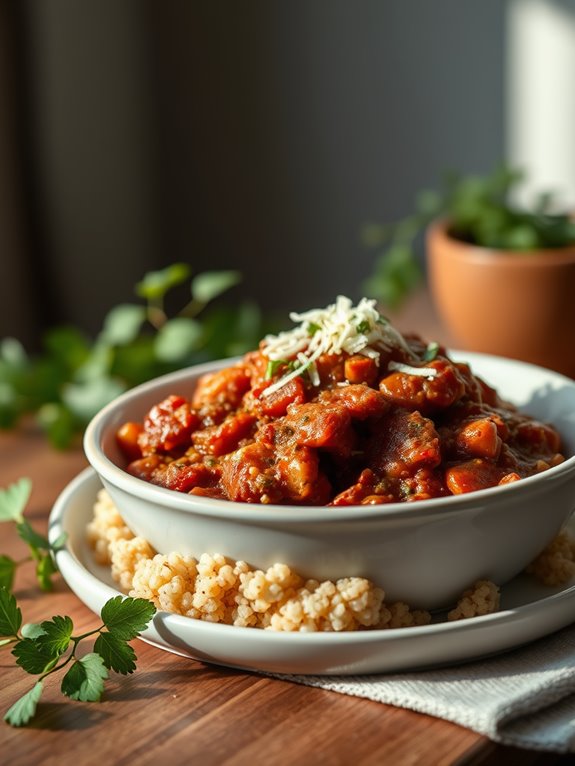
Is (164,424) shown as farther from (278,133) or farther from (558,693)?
(278,133)

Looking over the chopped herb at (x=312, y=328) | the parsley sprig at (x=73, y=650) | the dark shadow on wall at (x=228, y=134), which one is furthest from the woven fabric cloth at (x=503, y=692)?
the dark shadow on wall at (x=228, y=134)

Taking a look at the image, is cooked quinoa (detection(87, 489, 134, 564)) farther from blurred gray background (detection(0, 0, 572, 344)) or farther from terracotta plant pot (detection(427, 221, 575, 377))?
blurred gray background (detection(0, 0, 572, 344))

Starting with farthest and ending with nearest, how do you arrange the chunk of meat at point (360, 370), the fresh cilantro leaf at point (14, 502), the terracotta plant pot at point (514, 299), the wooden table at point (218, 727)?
the terracotta plant pot at point (514, 299) → the fresh cilantro leaf at point (14, 502) → the chunk of meat at point (360, 370) → the wooden table at point (218, 727)

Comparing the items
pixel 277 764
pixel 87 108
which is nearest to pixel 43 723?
pixel 277 764

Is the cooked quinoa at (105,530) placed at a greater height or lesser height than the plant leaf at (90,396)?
greater

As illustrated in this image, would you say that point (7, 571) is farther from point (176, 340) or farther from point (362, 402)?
point (176, 340)

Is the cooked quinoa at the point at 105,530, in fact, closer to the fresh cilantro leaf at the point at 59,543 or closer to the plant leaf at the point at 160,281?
the fresh cilantro leaf at the point at 59,543
